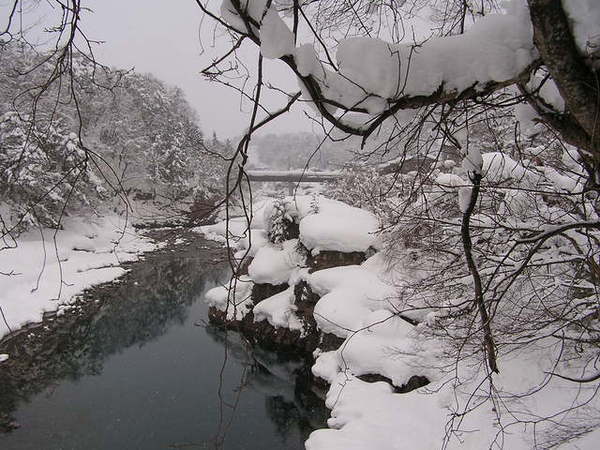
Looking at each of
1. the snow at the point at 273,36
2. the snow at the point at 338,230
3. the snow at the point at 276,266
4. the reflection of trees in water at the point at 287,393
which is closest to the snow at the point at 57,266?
the snow at the point at 276,266

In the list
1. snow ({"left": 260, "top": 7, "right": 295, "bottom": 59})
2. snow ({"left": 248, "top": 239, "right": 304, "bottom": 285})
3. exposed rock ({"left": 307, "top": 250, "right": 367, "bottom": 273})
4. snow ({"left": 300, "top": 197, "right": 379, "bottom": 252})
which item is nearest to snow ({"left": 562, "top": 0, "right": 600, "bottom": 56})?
snow ({"left": 260, "top": 7, "right": 295, "bottom": 59})

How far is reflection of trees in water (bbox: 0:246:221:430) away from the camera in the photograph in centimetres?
859

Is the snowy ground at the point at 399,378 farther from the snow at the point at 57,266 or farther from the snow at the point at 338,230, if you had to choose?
the snow at the point at 57,266

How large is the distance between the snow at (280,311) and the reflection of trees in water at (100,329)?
119 inches

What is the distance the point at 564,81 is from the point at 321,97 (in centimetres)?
84

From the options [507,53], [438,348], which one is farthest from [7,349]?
[507,53]

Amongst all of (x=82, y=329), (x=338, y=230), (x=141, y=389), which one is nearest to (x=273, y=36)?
(x=141, y=389)

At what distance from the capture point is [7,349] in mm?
9586

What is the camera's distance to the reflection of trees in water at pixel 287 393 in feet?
24.6

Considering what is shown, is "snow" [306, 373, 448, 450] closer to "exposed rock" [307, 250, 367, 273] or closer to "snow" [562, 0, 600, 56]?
"exposed rock" [307, 250, 367, 273]

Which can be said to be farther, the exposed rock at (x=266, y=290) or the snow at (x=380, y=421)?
the exposed rock at (x=266, y=290)

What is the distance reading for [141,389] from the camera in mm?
8383

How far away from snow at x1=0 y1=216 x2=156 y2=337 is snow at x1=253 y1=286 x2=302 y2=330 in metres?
4.22

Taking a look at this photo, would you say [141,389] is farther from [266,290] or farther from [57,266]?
[57,266]
